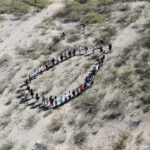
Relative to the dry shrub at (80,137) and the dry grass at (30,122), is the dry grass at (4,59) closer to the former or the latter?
the dry grass at (30,122)

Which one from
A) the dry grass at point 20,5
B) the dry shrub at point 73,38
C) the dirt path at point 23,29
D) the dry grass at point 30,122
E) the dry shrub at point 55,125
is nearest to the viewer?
the dry shrub at point 55,125

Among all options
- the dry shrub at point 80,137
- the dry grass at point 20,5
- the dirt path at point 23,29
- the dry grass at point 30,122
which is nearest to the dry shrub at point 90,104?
the dry shrub at point 80,137

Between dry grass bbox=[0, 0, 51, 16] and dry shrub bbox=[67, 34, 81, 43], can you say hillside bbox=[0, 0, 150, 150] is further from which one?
dry grass bbox=[0, 0, 51, 16]

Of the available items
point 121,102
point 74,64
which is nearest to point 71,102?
point 121,102

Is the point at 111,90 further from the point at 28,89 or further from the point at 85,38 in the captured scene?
the point at 85,38

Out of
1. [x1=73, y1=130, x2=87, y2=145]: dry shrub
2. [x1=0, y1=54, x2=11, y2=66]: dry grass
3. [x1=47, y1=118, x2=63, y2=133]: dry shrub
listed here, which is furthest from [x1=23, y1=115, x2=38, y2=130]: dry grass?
[x1=0, y1=54, x2=11, y2=66]: dry grass

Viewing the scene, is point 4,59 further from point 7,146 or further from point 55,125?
point 7,146
